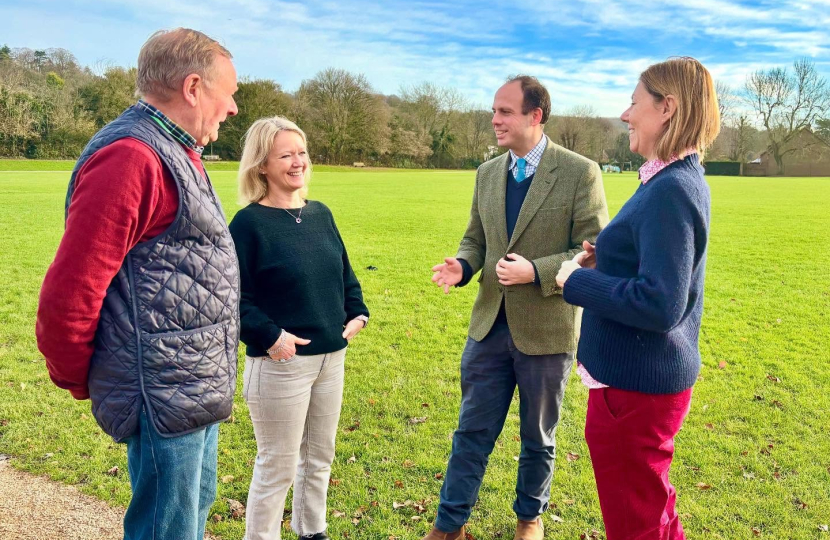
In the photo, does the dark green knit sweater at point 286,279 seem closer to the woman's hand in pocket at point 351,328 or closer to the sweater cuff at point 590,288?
the woman's hand in pocket at point 351,328

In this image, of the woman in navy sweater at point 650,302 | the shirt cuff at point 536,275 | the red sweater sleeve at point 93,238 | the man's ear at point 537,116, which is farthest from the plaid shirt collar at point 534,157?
the red sweater sleeve at point 93,238

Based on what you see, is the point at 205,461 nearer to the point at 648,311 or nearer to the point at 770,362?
the point at 648,311

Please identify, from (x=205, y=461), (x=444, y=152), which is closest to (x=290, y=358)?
(x=205, y=461)

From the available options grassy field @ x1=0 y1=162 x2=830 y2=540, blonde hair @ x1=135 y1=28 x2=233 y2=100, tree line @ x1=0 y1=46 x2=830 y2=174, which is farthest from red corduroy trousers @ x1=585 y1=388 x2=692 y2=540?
tree line @ x1=0 y1=46 x2=830 y2=174

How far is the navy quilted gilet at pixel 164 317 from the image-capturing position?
2.20m

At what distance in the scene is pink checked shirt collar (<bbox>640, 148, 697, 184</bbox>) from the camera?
2.50 meters

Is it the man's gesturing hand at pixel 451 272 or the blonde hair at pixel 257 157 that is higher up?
the blonde hair at pixel 257 157

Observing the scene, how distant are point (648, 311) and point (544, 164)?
1.49 meters

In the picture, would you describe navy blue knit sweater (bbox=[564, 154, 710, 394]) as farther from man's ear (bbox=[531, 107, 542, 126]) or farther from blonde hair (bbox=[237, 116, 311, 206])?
blonde hair (bbox=[237, 116, 311, 206])

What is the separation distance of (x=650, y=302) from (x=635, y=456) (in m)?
0.74

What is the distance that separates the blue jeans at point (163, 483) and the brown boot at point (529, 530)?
2188mm

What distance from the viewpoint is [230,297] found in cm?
250

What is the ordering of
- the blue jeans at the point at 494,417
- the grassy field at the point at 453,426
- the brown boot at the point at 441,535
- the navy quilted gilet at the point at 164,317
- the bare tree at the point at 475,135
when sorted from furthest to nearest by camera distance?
the bare tree at the point at 475,135 → the grassy field at the point at 453,426 → the brown boot at the point at 441,535 → the blue jeans at the point at 494,417 → the navy quilted gilet at the point at 164,317

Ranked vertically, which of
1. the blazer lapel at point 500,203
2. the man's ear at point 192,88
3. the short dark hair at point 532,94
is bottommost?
the blazer lapel at point 500,203
